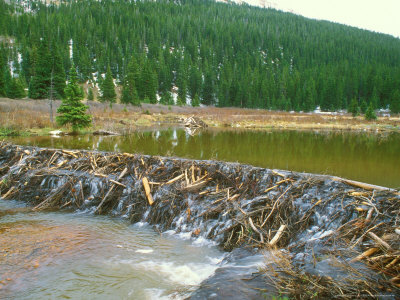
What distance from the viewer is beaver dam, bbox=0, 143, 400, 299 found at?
4508mm

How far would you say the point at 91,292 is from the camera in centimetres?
543

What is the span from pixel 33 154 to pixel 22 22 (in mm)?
Answer: 144041

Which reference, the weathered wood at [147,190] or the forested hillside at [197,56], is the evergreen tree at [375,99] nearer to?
the forested hillside at [197,56]

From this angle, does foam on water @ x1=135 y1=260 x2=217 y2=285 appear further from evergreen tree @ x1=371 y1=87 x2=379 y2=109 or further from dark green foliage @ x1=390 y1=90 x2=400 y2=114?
evergreen tree @ x1=371 y1=87 x2=379 y2=109

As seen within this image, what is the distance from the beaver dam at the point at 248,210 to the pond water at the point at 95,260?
0.68 metres

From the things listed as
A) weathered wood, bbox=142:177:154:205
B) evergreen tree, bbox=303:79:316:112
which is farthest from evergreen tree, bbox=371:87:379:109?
weathered wood, bbox=142:177:154:205

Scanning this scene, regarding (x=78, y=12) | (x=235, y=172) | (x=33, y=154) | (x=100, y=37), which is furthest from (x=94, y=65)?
(x=235, y=172)

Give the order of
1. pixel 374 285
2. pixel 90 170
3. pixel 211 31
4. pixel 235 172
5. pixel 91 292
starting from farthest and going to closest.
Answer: pixel 211 31 → pixel 90 170 → pixel 235 172 → pixel 91 292 → pixel 374 285

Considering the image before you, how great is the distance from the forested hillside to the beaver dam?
40.9m

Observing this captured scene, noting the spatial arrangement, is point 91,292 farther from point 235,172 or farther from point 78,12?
point 78,12

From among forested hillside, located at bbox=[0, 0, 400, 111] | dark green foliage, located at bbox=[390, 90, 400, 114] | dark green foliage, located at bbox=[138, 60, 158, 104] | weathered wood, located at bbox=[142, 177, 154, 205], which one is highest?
forested hillside, located at bbox=[0, 0, 400, 111]

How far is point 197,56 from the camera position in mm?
131500

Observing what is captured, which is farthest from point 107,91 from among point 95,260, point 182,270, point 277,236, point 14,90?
point 277,236

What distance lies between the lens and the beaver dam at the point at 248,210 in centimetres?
451
